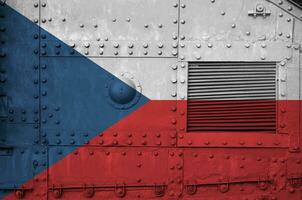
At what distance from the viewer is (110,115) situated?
12.0 feet

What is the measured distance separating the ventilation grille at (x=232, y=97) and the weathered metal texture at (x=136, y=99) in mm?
31

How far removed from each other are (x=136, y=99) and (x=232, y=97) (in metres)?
0.82

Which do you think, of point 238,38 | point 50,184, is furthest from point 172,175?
point 238,38

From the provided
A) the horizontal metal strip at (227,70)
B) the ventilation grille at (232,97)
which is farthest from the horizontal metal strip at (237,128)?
the horizontal metal strip at (227,70)

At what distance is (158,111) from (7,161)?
4.44 ft

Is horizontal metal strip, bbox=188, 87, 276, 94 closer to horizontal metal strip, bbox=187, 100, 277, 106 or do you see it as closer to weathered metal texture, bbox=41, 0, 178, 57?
horizontal metal strip, bbox=187, 100, 277, 106

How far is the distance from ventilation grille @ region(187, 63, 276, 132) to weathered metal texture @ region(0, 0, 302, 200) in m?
0.03

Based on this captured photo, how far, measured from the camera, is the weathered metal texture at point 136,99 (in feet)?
11.9

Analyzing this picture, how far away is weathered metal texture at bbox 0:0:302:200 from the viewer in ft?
11.9

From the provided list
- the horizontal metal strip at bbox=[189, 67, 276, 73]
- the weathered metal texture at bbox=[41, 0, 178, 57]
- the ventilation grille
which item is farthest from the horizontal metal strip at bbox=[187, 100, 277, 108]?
the weathered metal texture at bbox=[41, 0, 178, 57]

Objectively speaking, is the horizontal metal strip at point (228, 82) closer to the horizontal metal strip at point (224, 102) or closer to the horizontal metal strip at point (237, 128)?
the horizontal metal strip at point (224, 102)

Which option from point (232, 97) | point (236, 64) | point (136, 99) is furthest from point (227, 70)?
point (136, 99)

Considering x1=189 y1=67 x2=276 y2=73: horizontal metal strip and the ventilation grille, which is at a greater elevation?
x1=189 y1=67 x2=276 y2=73: horizontal metal strip

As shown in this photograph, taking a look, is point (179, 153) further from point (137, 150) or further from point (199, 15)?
point (199, 15)
